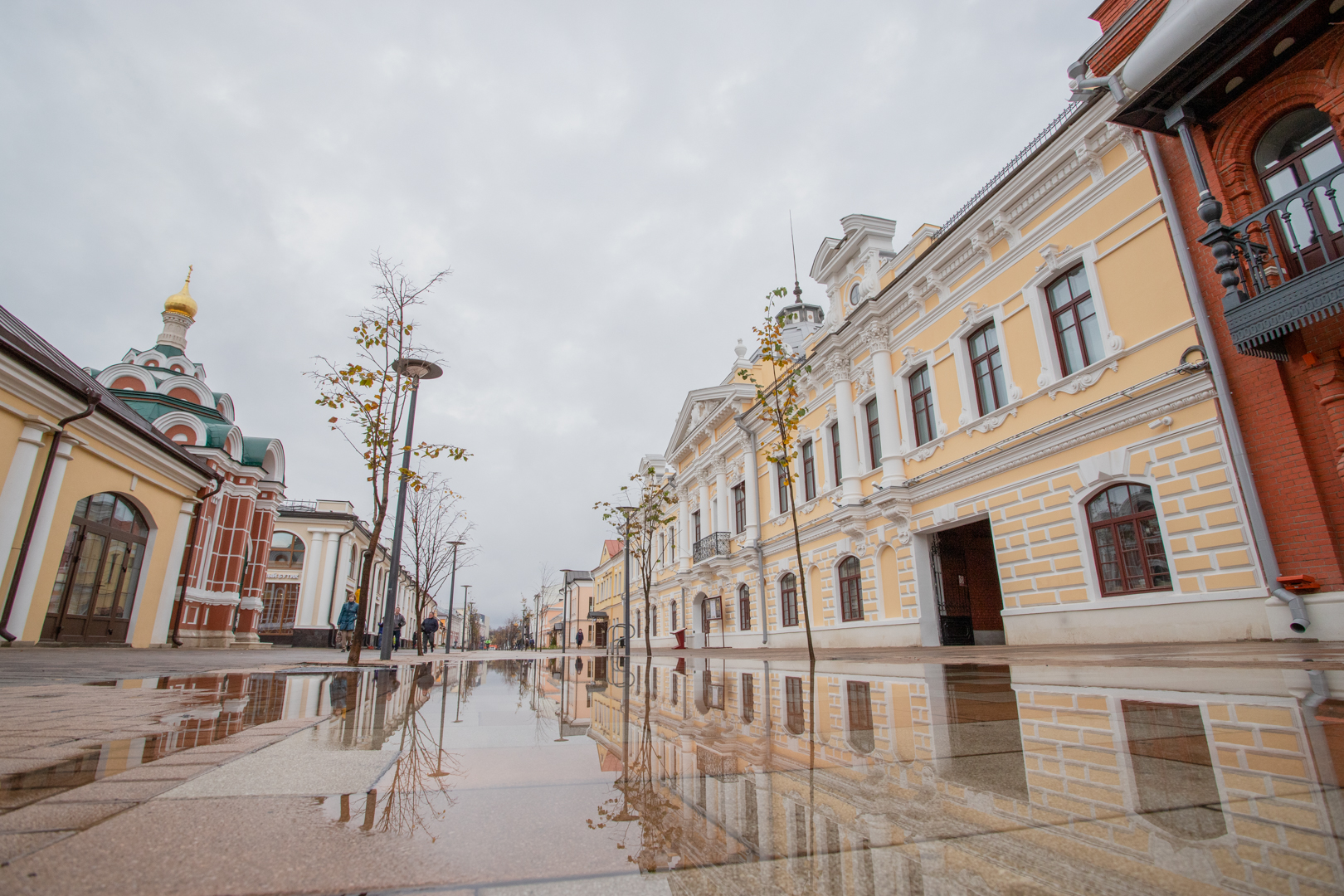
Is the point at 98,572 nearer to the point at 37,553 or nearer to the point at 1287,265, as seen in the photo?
the point at 37,553

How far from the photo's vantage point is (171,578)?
18375 millimetres

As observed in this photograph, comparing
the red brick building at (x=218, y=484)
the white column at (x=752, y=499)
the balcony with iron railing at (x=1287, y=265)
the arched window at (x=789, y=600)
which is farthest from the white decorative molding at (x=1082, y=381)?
the red brick building at (x=218, y=484)

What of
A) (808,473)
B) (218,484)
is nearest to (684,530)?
(808,473)

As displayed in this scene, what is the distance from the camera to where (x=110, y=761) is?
6.52ft

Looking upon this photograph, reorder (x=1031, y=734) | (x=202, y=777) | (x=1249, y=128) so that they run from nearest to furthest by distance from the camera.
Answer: (x=202, y=777), (x=1031, y=734), (x=1249, y=128)

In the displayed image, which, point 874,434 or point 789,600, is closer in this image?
point 874,434

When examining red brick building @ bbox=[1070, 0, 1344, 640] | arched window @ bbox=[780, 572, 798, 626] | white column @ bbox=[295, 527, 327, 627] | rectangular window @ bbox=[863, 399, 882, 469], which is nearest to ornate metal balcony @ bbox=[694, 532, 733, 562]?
arched window @ bbox=[780, 572, 798, 626]

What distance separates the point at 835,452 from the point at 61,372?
19.7 metres

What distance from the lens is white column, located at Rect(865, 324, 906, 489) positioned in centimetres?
1566

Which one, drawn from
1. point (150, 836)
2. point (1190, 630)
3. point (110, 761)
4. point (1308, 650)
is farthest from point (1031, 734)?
point (1190, 630)

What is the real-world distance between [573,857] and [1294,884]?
1216 millimetres

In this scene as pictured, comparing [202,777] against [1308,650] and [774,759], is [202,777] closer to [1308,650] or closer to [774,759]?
[774,759]

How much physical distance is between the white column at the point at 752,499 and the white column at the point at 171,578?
717 inches

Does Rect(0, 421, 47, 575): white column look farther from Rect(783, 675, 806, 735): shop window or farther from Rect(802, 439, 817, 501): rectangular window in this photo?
Rect(802, 439, 817, 501): rectangular window
